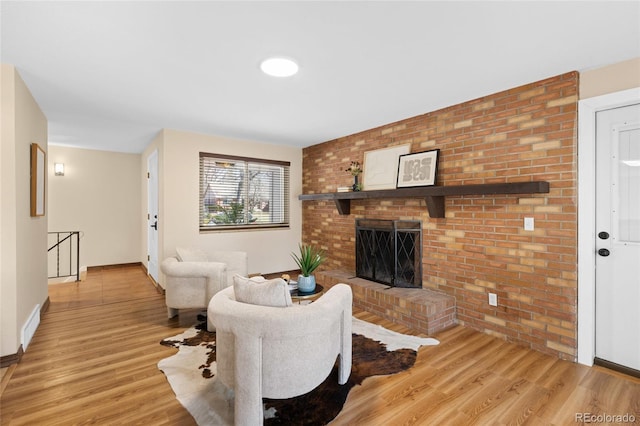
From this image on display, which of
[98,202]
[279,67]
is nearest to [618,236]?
[279,67]

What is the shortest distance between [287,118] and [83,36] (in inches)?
85.5

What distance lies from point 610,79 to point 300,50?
7.89 ft

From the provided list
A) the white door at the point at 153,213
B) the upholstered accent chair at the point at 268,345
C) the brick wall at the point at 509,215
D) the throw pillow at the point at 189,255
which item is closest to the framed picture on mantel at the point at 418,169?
the brick wall at the point at 509,215

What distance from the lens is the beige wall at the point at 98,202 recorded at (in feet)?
19.1

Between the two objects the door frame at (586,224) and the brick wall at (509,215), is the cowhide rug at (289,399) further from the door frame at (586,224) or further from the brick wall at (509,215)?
the door frame at (586,224)

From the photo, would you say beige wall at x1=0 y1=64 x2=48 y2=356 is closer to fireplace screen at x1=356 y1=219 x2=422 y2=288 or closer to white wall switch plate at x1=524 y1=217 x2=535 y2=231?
fireplace screen at x1=356 y1=219 x2=422 y2=288

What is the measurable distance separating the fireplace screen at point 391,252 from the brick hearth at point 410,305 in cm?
15

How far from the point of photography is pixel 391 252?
3.95 meters

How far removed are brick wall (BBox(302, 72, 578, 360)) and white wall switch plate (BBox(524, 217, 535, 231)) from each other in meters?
0.03

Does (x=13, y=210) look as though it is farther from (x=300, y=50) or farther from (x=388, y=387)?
(x=388, y=387)

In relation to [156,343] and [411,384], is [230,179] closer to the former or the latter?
[156,343]

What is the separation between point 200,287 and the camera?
3.32 metres

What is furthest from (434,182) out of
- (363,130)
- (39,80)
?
(39,80)

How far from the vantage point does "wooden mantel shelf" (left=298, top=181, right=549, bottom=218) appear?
102 inches
